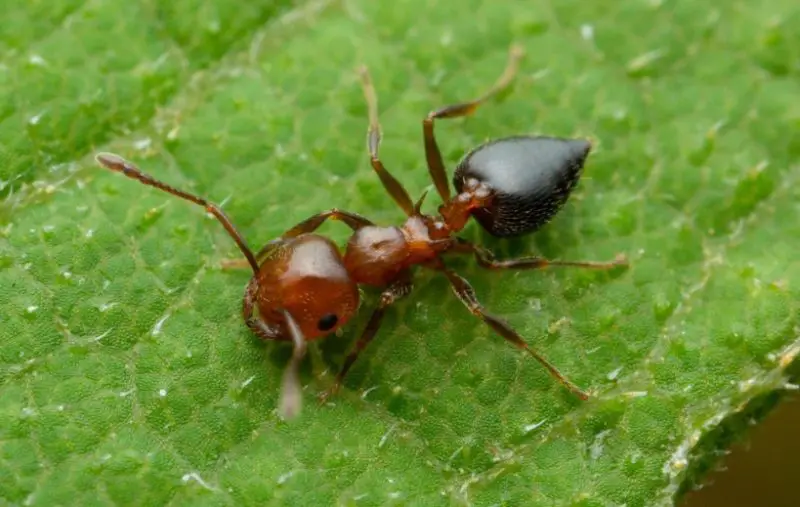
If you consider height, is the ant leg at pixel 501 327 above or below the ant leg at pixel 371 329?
below

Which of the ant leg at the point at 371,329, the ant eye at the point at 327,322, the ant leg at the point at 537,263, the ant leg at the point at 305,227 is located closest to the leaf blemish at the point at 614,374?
the ant leg at the point at 537,263

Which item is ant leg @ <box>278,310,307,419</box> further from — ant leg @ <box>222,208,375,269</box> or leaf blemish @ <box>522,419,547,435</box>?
leaf blemish @ <box>522,419,547,435</box>

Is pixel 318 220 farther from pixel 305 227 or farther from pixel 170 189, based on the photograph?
pixel 170 189

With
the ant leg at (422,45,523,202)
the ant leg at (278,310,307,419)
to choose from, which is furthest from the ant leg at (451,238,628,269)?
the ant leg at (278,310,307,419)

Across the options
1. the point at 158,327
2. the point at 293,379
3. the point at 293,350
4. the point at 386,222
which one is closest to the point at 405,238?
the point at 386,222

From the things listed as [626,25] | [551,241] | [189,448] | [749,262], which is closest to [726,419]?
[749,262]

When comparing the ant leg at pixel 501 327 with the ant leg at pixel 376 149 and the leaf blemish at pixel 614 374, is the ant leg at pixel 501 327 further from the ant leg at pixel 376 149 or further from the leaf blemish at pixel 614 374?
the ant leg at pixel 376 149
